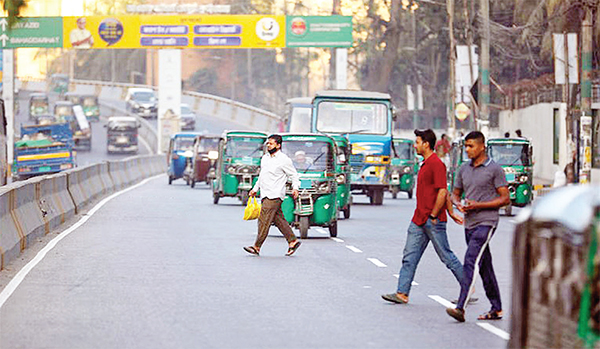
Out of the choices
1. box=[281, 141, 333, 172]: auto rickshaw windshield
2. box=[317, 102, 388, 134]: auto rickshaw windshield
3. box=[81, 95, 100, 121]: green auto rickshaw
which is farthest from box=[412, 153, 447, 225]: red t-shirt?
box=[81, 95, 100, 121]: green auto rickshaw

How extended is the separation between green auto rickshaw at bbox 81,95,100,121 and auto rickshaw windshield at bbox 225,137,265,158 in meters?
73.0

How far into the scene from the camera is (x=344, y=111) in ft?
137

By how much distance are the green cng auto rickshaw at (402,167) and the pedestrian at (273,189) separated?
64.3 ft

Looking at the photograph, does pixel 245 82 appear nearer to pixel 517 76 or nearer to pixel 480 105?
pixel 517 76

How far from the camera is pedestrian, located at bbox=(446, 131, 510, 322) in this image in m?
13.9

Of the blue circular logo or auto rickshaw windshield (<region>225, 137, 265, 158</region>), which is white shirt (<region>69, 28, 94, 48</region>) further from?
auto rickshaw windshield (<region>225, 137, 265, 158</region>)

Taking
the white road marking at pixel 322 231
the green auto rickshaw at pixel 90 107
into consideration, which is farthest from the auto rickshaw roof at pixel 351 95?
the green auto rickshaw at pixel 90 107

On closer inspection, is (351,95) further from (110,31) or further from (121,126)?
(121,126)

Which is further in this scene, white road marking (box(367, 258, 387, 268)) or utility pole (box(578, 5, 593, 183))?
utility pole (box(578, 5, 593, 183))

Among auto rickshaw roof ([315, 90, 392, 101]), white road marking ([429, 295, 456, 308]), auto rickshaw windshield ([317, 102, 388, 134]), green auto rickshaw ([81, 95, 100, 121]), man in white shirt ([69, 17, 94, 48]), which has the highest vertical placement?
man in white shirt ([69, 17, 94, 48])

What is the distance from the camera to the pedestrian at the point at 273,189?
21.8 meters

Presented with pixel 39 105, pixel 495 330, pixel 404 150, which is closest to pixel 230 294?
pixel 495 330

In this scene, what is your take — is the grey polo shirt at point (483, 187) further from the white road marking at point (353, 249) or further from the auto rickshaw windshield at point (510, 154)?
the auto rickshaw windshield at point (510, 154)

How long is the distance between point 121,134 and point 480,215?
255ft
